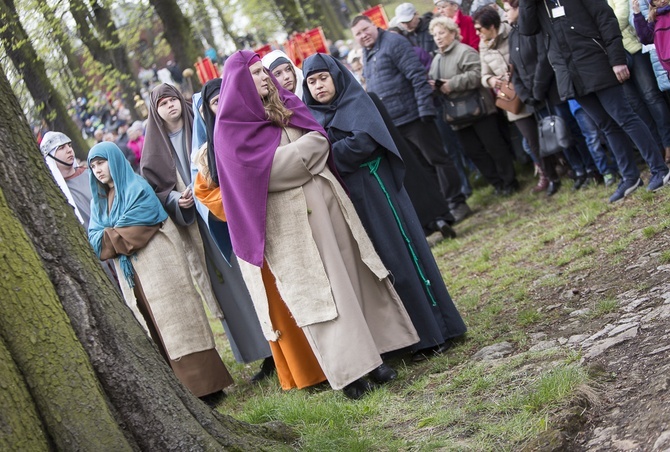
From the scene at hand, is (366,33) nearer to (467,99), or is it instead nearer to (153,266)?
(467,99)

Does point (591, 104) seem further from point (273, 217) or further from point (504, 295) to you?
point (273, 217)

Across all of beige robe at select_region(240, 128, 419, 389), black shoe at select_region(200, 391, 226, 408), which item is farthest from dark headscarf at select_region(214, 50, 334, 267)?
black shoe at select_region(200, 391, 226, 408)

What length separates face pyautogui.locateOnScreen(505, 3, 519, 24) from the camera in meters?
9.24

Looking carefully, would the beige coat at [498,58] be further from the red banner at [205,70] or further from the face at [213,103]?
the red banner at [205,70]

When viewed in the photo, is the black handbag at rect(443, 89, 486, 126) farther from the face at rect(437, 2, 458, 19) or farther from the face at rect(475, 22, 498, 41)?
the face at rect(437, 2, 458, 19)

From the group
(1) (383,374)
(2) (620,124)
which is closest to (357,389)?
(1) (383,374)

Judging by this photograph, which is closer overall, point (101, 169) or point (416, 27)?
point (101, 169)

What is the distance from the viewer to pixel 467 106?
35.3 ft

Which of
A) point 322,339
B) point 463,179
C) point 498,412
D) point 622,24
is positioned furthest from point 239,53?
point 463,179

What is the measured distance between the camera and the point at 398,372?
20.8 ft

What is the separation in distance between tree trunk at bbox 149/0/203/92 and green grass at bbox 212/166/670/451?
7.14 metres

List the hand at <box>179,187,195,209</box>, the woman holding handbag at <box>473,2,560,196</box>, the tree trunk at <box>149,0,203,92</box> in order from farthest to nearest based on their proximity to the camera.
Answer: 1. the tree trunk at <box>149,0,203,92</box>
2. the woman holding handbag at <box>473,2,560,196</box>
3. the hand at <box>179,187,195,209</box>

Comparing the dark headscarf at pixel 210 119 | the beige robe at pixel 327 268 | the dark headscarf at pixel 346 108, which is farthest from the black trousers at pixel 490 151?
the beige robe at pixel 327 268

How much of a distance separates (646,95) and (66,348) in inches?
263
